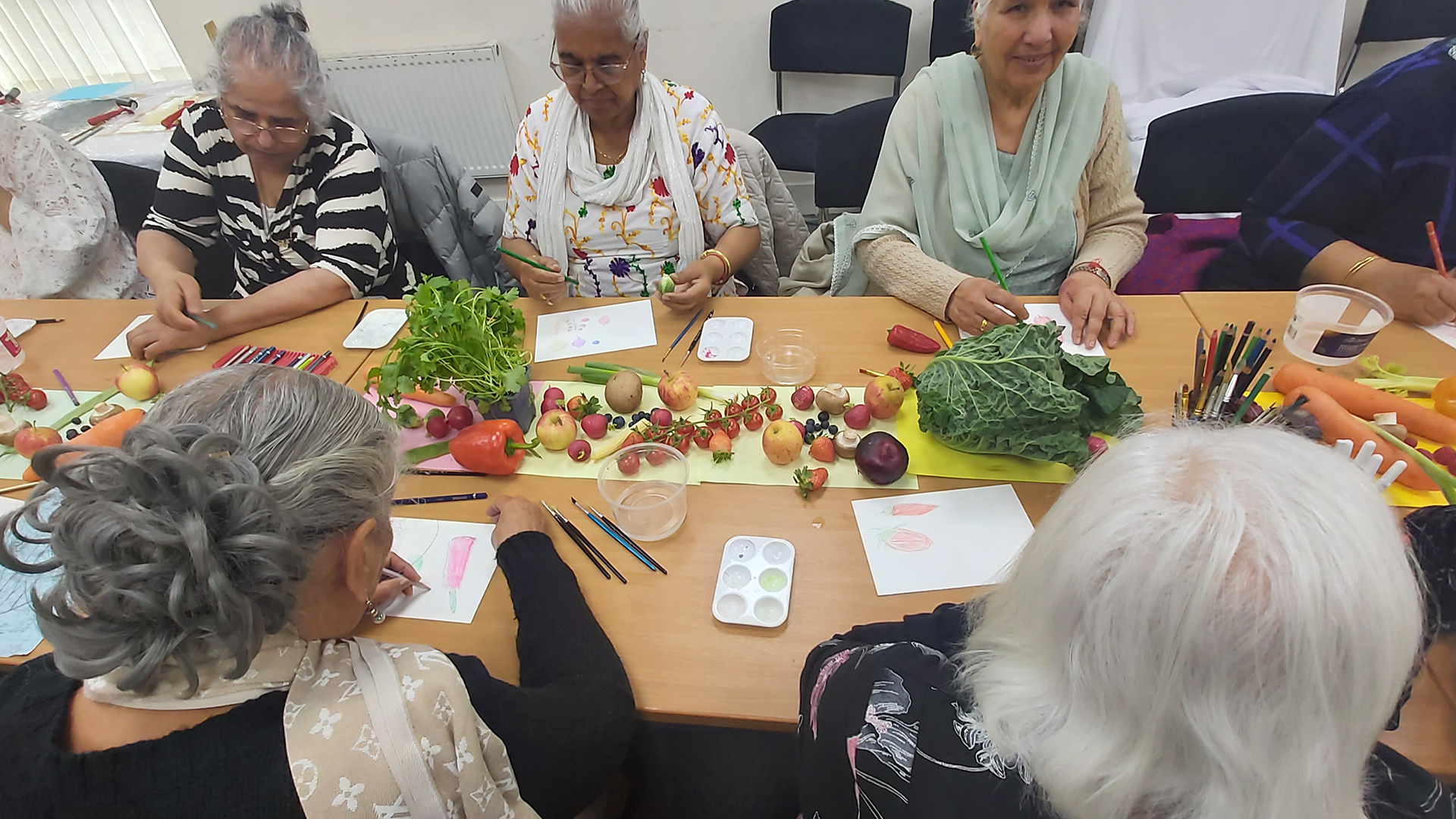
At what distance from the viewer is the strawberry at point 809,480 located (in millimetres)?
1245

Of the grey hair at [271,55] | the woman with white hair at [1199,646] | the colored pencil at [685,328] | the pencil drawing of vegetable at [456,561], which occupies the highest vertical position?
the grey hair at [271,55]

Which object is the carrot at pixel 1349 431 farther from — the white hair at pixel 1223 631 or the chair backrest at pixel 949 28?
the chair backrest at pixel 949 28

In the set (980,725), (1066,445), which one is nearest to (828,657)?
(980,725)

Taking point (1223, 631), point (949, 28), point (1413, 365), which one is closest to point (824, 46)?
point (949, 28)

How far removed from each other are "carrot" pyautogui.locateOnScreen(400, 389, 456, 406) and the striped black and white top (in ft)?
2.27

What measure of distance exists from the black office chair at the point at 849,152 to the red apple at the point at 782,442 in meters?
1.33

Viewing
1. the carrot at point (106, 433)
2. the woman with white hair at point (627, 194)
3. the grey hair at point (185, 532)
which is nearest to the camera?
the grey hair at point (185, 532)

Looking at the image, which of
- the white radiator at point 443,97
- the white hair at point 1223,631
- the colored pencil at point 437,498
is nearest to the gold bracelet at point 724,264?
the colored pencil at point 437,498

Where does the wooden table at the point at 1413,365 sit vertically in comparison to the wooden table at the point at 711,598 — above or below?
above

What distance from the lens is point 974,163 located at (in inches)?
72.1

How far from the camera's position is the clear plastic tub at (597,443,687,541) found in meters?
1.25

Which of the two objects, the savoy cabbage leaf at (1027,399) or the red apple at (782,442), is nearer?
the savoy cabbage leaf at (1027,399)

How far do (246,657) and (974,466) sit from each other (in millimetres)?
1182

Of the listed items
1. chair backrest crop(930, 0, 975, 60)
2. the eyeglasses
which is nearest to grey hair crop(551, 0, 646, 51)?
the eyeglasses
